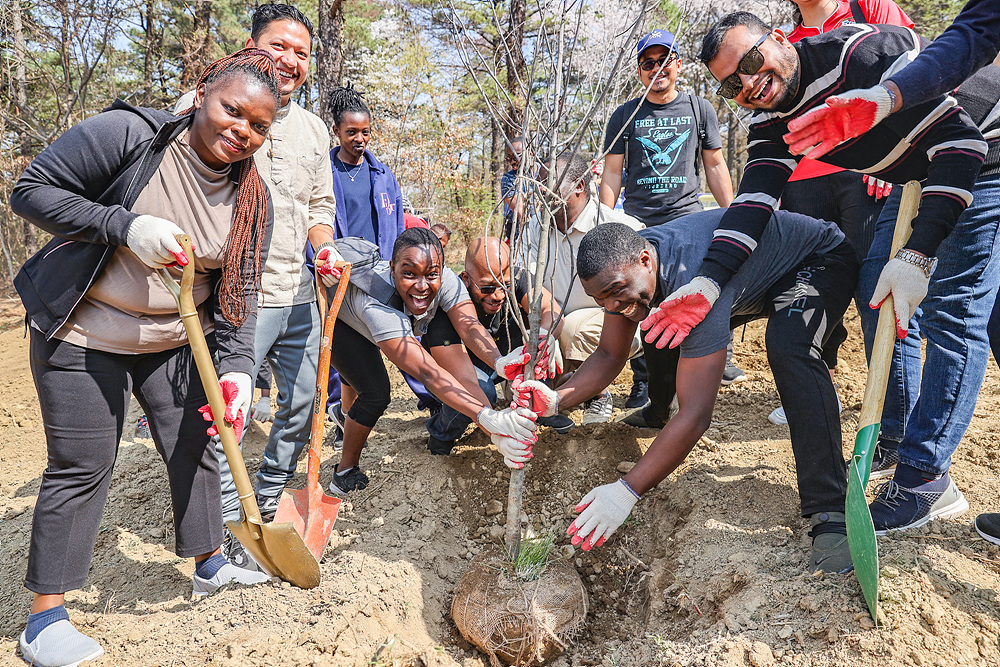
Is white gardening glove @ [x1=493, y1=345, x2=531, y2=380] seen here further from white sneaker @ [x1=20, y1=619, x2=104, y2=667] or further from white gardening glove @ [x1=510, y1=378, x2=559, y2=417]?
white sneaker @ [x1=20, y1=619, x2=104, y2=667]

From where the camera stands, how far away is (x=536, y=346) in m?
2.32

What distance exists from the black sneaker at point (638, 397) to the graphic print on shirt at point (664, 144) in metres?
1.16

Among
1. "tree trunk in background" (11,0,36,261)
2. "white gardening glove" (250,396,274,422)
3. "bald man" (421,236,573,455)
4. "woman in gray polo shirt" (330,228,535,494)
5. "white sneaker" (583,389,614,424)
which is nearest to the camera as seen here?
"woman in gray polo shirt" (330,228,535,494)

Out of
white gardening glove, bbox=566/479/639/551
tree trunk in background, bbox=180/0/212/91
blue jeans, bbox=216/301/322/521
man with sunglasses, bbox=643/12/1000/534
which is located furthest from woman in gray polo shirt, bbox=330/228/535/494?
tree trunk in background, bbox=180/0/212/91

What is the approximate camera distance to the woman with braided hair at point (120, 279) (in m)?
1.78

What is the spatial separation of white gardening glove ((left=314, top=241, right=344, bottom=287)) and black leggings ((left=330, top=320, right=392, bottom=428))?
44 cm

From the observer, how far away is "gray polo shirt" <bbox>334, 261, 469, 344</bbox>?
271 centimetres

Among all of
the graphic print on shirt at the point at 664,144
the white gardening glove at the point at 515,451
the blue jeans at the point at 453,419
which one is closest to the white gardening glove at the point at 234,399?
the white gardening glove at the point at 515,451

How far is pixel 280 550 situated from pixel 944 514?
2.31 metres

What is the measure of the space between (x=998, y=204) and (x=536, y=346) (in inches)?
60.9

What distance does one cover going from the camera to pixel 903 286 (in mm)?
1843

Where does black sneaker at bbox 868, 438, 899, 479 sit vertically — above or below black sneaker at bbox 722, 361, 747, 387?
above

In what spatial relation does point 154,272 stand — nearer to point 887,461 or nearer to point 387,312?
point 387,312

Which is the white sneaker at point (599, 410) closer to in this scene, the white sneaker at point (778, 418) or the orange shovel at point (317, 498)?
the white sneaker at point (778, 418)
